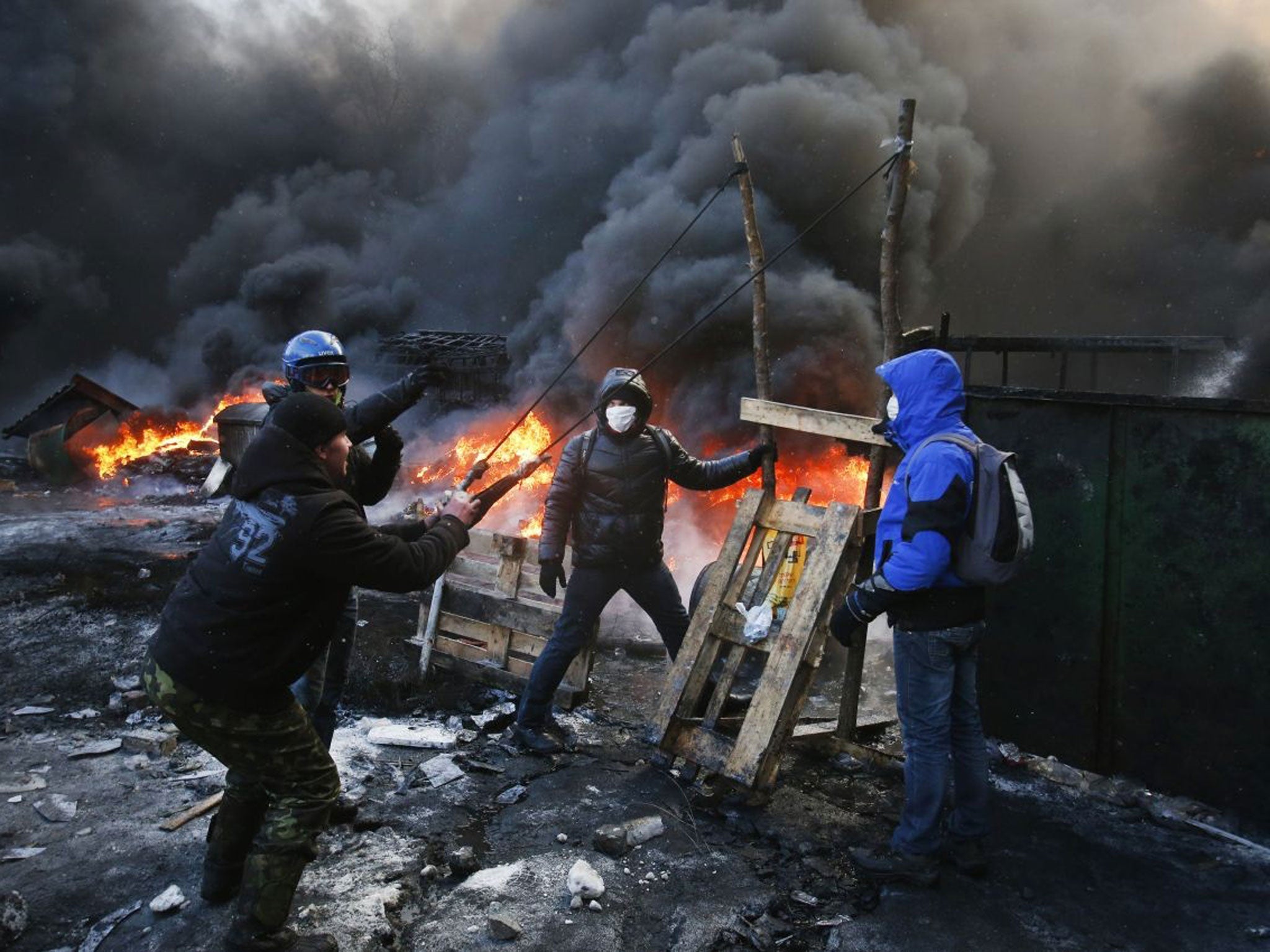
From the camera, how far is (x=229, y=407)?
47.3ft

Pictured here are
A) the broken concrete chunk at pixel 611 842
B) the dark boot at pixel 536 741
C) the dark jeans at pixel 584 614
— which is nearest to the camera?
the broken concrete chunk at pixel 611 842

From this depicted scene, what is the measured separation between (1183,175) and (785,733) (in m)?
16.4

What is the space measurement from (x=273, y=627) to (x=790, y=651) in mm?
2458

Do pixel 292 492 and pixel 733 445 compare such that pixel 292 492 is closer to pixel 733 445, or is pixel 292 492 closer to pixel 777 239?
pixel 733 445

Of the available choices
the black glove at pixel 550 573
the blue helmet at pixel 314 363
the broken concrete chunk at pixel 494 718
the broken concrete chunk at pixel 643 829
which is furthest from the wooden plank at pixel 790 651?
the blue helmet at pixel 314 363

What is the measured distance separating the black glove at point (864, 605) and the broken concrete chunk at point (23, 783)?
4110 mm

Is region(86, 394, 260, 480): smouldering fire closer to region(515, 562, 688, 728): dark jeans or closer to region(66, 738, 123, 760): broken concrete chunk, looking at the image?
region(66, 738, 123, 760): broken concrete chunk

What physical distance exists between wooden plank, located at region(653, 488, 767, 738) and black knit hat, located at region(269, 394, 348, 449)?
92.2 inches

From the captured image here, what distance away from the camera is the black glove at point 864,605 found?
A: 3236 millimetres

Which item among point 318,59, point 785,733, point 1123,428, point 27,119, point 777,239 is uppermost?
point 318,59

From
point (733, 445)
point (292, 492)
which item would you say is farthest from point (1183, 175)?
point (292, 492)

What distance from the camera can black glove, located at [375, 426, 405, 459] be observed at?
12.9ft

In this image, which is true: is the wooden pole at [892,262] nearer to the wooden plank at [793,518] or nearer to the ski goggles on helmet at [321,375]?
the wooden plank at [793,518]

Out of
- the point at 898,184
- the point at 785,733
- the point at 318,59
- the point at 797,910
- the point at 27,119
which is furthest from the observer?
the point at 318,59
